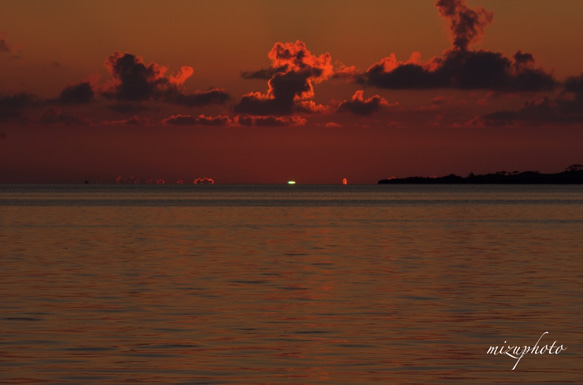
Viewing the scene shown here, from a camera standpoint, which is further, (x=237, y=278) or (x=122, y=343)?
(x=237, y=278)

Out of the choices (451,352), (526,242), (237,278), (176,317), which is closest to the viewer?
(451,352)

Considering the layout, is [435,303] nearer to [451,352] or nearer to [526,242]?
[451,352]

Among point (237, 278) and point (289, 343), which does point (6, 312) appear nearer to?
point (289, 343)

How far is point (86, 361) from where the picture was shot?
75.5 feet

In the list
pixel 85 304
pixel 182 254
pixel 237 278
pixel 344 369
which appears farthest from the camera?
pixel 182 254

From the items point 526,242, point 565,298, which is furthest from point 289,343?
point 526,242

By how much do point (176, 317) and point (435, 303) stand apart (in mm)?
8419

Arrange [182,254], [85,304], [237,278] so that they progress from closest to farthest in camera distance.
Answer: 1. [85,304]
2. [237,278]
3. [182,254]

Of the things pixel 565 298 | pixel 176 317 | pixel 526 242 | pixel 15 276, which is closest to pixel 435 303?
pixel 565 298

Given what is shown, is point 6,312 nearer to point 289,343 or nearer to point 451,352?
point 289,343

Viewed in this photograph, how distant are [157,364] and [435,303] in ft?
42.3

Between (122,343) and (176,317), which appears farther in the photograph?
(176,317)

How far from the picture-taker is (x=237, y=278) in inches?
1635

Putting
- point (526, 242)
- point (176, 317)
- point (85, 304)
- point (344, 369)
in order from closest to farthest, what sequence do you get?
1. point (344, 369)
2. point (176, 317)
3. point (85, 304)
4. point (526, 242)
